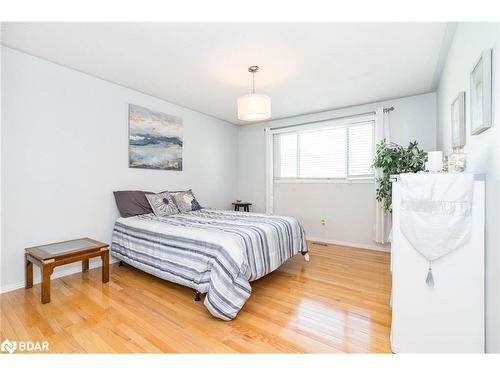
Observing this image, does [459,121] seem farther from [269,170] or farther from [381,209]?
[269,170]

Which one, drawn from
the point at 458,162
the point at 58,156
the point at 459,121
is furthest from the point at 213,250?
the point at 459,121

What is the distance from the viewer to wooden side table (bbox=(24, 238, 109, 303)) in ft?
6.87

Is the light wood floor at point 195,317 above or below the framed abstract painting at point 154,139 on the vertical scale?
below

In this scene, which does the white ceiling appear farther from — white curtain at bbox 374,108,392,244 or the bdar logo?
the bdar logo

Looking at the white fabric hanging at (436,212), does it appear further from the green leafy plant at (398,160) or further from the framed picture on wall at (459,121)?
the green leafy plant at (398,160)

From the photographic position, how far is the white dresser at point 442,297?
1.29 meters

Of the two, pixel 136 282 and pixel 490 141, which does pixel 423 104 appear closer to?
pixel 490 141

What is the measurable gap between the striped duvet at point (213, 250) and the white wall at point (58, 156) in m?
0.54

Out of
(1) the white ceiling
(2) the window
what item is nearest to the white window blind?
(2) the window

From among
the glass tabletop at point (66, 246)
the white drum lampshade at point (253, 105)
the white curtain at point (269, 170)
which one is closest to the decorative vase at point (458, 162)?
the white drum lampshade at point (253, 105)

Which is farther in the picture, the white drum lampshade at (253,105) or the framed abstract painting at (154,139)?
the framed abstract painting at (154,139)

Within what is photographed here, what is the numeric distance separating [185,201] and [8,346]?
7.84ft

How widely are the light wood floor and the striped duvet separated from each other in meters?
0.18
